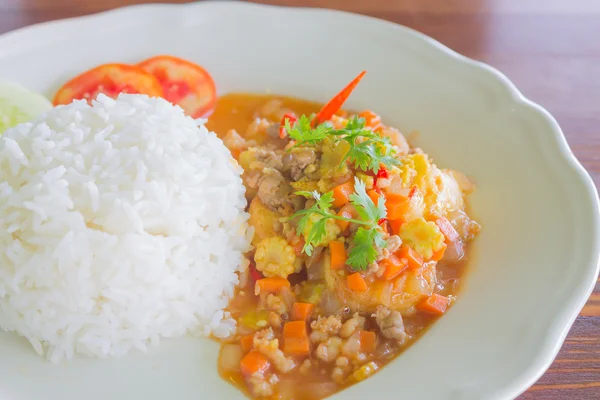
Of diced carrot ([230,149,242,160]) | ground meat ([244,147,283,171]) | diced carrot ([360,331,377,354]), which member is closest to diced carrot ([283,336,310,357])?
diced carrot ([360,331,377,354])

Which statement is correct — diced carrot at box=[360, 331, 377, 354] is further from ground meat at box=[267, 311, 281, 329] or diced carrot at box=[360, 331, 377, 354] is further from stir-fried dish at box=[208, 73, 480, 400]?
ground meat at box=[267, 311, 281, 329]

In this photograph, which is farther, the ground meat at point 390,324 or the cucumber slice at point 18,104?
the cucumber slice at point 18,104

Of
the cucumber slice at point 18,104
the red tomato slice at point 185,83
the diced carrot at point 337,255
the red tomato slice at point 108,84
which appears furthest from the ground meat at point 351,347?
the cucumber slice at point 18,104

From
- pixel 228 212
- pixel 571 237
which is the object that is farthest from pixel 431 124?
pixel 228 212

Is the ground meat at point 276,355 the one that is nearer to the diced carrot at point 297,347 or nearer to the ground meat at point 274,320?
the diced carrot at point 297,347

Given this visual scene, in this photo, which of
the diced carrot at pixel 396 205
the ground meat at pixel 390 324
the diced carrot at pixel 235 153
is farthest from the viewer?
the diced carrot at pixel 235 153

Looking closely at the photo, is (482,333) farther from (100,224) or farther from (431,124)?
(100,224)
